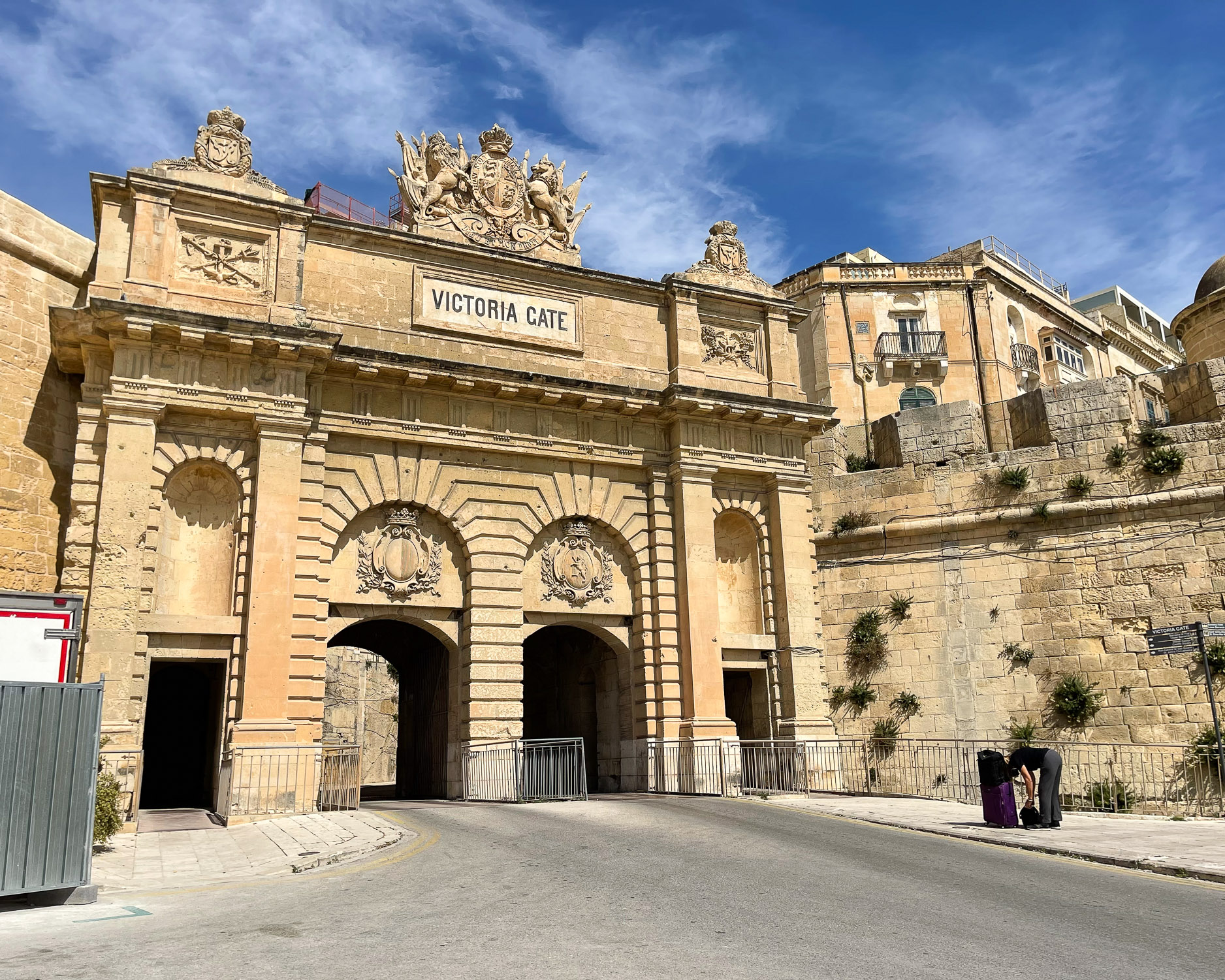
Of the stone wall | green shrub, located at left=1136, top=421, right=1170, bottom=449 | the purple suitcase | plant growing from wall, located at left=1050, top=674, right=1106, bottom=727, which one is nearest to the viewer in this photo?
the purple suitcase

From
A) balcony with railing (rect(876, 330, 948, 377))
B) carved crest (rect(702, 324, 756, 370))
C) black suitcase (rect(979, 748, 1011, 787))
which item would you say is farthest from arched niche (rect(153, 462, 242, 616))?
balcony with railing (rect(876, 330, 948, 377))

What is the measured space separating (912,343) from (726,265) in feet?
51.1

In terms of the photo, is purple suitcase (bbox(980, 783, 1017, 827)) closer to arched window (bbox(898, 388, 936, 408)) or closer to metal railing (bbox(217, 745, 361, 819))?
metal railing (bbox(217, 745, 361, 819))

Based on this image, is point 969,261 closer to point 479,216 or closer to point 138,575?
point 479,216

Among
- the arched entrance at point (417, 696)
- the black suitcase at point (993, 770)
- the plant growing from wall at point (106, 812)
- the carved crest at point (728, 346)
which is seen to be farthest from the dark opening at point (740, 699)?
the plant growing from wall at point (106, 812)

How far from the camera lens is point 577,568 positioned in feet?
68.2

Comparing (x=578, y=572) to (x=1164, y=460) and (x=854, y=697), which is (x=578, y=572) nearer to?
(x=854, y=697)

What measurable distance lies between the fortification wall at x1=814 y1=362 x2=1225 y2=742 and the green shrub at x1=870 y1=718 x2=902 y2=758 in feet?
0.61

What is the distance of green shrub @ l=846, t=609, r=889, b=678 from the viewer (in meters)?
22.5

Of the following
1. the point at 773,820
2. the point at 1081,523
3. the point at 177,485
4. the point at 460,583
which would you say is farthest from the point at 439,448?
the point at 1081,523

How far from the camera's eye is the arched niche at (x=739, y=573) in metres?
22.1

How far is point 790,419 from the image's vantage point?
22688mm

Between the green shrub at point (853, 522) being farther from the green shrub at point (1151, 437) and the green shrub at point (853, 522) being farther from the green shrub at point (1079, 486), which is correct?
the green shrub at point (1151, 437)

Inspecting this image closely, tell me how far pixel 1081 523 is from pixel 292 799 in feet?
54.0
